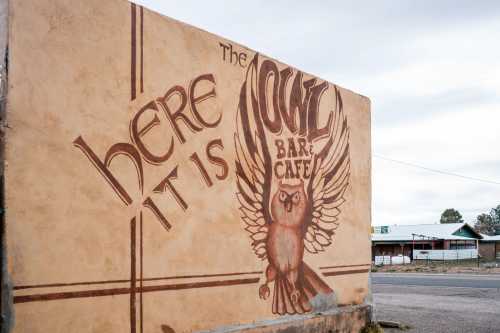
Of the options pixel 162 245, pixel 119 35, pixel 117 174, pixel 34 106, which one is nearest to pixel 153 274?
pixel 162 245

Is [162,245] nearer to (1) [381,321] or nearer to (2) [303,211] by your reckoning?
(2) [303,211]

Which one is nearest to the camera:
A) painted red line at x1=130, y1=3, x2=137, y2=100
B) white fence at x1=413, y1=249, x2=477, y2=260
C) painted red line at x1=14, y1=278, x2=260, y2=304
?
painted red line at x1=14, y1=278, x2=260, y2=304

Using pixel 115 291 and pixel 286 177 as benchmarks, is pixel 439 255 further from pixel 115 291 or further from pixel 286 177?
pixel 115 291

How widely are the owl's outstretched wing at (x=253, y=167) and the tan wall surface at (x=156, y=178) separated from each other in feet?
0.07

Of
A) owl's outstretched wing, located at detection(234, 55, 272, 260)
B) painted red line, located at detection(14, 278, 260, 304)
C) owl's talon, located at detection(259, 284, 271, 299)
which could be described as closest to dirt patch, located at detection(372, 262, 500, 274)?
owl's talon, located at detection(259, 284, 271, 299)

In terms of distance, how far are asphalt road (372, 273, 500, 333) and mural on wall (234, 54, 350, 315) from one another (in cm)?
286

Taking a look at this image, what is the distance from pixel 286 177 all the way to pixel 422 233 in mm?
44245

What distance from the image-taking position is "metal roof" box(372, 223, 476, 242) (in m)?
46.9

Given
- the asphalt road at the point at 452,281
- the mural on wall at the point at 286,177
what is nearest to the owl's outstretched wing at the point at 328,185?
the mural on wall at the point at 286,177

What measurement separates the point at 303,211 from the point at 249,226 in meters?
1.18

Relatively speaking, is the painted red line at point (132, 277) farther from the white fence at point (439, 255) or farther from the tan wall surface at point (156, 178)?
the white fence at point (439, 255)

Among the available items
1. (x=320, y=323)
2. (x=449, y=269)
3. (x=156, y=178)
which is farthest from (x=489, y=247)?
(x=156, y=178)

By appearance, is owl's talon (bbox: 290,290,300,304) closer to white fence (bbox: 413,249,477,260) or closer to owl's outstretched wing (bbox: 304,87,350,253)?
owl's outstretched wing (bbox: 304,87,350,253)

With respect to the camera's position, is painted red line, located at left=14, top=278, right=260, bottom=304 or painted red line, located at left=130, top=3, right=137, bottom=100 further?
painted red line, located at left=130, top=3, right=137, bottom=100
